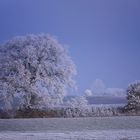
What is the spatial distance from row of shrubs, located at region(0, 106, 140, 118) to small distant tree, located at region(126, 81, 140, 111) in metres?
0.18

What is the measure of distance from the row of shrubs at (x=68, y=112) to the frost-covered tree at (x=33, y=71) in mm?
256

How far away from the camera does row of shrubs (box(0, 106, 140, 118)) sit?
1405 cm

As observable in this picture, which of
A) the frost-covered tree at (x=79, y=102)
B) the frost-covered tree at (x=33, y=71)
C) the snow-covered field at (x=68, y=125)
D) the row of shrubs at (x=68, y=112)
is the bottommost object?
the snow-covered field at (x=68, y=125)

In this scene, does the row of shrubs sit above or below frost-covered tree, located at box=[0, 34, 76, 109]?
below

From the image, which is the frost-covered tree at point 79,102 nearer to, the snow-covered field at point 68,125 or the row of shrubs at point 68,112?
the row of shrubs at point 68,112

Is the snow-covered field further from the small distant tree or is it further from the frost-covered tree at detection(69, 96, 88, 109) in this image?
the frost-covered tree at detection(69, 96, 88, 109)

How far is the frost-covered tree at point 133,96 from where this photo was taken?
14.1m

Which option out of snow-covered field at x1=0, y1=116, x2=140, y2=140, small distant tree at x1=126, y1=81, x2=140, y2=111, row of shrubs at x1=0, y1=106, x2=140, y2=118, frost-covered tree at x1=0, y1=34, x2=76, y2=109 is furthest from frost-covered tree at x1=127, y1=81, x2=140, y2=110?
frost-covered tree at x1=0, y1=34, x2=76, y2=109

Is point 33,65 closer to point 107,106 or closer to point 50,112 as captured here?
point 50,112

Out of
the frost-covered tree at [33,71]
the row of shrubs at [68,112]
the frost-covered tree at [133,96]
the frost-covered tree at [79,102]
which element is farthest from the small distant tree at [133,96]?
the frost-covered tree at [33,71]

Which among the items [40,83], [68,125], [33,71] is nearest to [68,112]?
[40,83]

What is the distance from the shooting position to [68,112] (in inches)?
559

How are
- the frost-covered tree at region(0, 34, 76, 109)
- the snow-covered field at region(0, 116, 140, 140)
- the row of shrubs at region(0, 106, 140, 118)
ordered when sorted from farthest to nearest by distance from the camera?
1. the frost-covered tree at region(0, 34, 76, 109)
2. the row of shrubs at region(0, 106, 140, 118)
3. the snow-covered field at region(0, 116, 140, 140)

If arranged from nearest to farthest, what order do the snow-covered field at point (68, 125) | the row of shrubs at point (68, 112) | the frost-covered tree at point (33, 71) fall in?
1. the snow-covered field at point (68, 125)
2. the row of shrubs at point (68, 112)
3. the frost-covered tree at point (33, 71)
